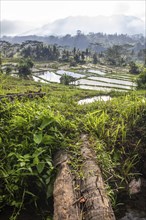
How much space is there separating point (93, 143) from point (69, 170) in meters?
0.92

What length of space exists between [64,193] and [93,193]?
1.21ft

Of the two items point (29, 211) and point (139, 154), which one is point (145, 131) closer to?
point (139, 154)

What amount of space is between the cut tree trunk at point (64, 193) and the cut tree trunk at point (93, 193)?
0.51ft

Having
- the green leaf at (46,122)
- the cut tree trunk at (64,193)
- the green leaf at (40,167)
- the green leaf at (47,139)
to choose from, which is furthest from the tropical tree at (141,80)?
the green leaf at (40,167)

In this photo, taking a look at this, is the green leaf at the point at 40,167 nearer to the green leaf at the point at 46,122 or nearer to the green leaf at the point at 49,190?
the green leaf at the point at 49,190

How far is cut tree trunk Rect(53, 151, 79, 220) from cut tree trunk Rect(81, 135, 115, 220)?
6.2 inches

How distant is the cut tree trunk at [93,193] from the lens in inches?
122

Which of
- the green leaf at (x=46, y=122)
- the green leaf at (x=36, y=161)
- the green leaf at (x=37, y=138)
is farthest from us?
the green leaf at (x=46, y=122)

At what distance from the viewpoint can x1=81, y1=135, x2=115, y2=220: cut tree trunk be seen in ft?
10.2

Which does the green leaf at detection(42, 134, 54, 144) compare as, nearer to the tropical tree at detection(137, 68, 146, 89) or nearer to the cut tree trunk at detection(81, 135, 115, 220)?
the cut tree trunk at detection(81, 135, 115, 220)

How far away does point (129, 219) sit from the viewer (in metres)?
4.51

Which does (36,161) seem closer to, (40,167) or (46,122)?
(40,167)

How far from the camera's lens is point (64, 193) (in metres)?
3.42

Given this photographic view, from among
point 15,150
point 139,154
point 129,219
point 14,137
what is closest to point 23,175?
point 15,150
